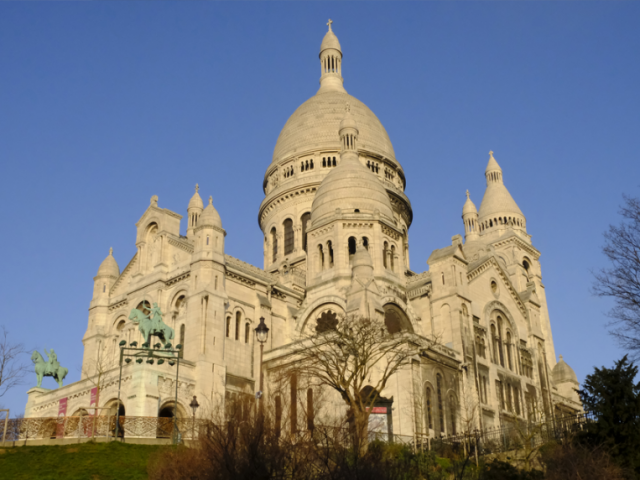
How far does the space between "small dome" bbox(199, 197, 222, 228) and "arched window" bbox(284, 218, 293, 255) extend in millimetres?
18926

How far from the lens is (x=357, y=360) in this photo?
42.3 metres

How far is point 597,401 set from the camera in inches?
1284

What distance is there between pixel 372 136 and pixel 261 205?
1416 cm

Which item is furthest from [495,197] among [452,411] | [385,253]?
[452,411]

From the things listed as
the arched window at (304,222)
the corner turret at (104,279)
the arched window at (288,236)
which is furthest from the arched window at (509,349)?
the corner turret at (104,279)

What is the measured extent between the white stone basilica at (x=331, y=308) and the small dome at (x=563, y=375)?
0.35 ft

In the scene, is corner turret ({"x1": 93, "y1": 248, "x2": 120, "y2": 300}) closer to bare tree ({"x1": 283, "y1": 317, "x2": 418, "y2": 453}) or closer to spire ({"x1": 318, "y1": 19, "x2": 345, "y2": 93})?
bare tree ({"x1": 283, "y1": 317, "x2": 418, "y2": 453})

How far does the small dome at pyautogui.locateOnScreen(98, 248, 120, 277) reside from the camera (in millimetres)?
66875

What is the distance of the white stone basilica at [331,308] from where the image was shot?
5284cm

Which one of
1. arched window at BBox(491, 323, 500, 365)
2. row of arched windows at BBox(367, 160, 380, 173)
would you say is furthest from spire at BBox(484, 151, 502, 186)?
arched window at BBox(491, 323, 500, 365)

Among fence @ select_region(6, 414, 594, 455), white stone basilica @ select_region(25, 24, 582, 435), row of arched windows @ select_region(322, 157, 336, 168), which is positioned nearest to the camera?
fence @ select_region(6, 414, 594, 455)

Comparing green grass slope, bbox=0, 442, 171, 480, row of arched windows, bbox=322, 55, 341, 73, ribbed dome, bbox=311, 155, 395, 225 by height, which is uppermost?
row of arched windows, bbox=322, 55, 341, 73

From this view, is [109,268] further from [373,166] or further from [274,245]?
[373,166]

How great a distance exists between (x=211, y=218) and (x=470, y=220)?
32.8 meters
